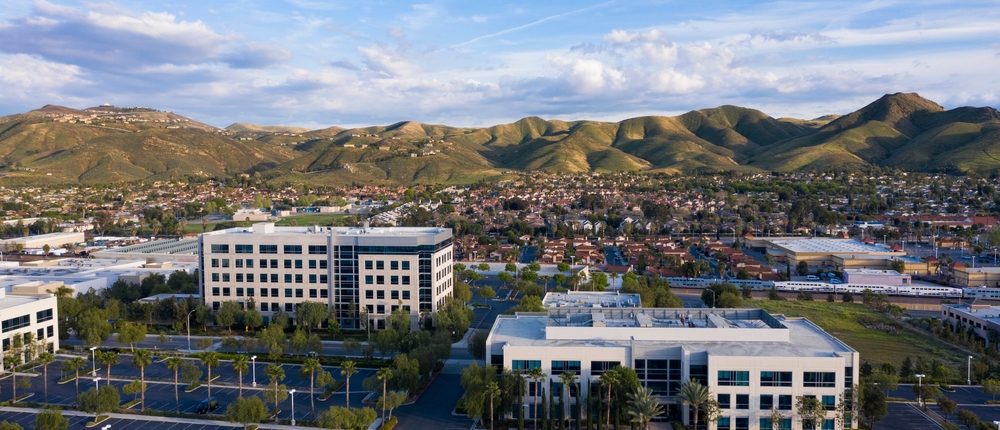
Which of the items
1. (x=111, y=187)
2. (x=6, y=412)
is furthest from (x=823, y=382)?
(x=111, y=187)

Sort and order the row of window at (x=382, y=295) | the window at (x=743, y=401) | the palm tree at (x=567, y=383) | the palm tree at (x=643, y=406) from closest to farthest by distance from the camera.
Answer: the palm tree at (x=643, y=406)
the window at (x=743, y=401)
the palm tree at (x=567, y=383)
the row of window at (x=382, y=295)

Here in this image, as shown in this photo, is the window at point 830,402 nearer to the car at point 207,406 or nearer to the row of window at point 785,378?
the row of window at point 785,378

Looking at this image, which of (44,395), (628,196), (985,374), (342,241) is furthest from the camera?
(628,196)

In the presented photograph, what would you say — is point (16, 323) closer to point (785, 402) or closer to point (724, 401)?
point (724, 401)

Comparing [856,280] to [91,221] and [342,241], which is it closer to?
[342,241]

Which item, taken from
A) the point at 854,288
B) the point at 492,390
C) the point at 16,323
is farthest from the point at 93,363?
the point at 854,288

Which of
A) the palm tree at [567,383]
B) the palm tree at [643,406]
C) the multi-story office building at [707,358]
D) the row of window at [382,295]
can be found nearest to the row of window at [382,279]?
the row of window at [382,295]
